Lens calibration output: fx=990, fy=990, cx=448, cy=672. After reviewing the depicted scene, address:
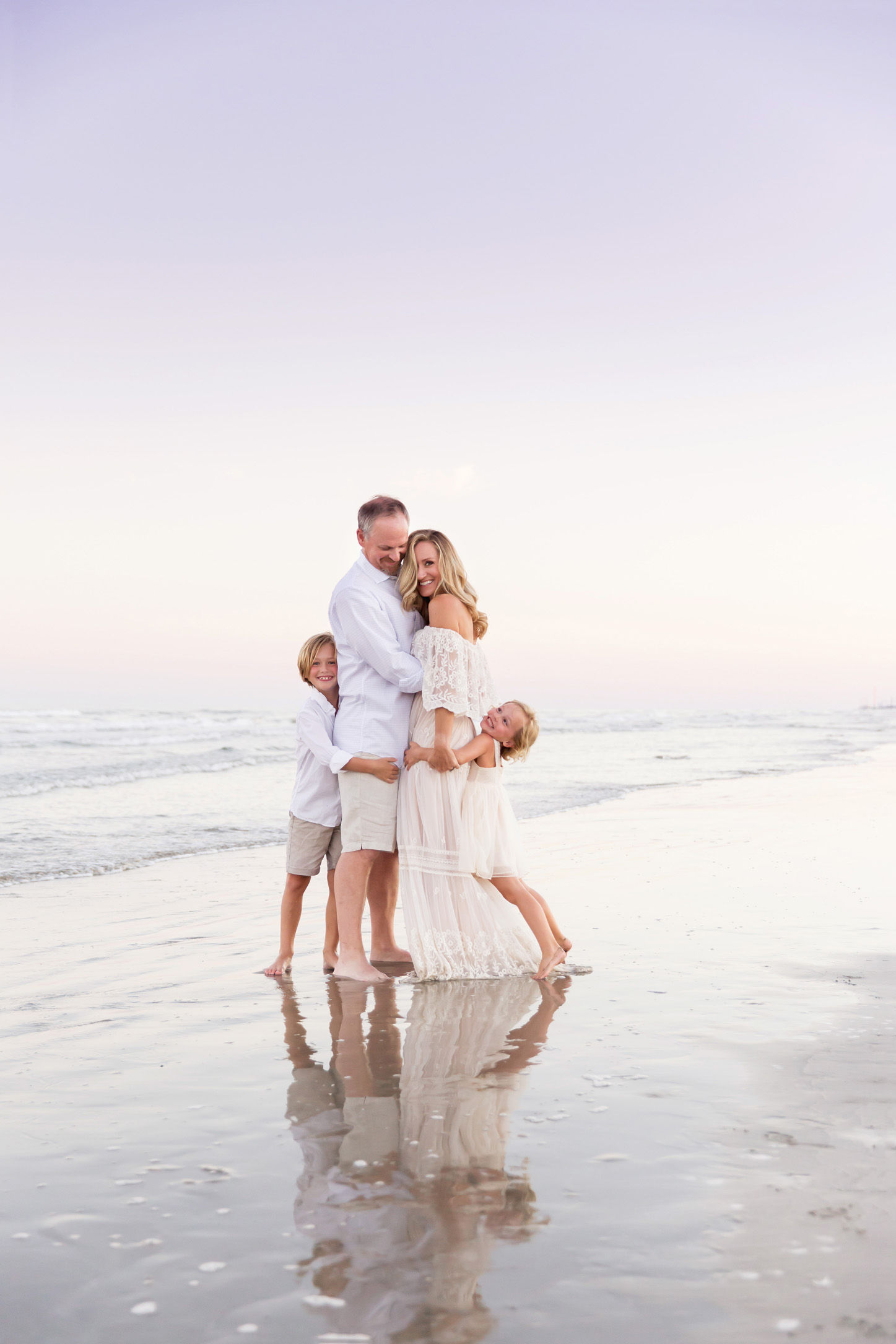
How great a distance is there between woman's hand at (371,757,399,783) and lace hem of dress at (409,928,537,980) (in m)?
0.71

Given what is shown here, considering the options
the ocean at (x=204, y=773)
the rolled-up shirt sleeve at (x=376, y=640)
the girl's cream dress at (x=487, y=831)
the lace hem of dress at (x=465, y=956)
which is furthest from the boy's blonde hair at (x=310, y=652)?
the ocean at (x=204, y=773)

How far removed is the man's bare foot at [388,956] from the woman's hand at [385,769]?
3.27 ft

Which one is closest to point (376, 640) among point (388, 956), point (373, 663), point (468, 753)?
point (373, 663)

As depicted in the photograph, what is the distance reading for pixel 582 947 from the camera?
5.04 m

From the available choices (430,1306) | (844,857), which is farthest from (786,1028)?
(844,857)

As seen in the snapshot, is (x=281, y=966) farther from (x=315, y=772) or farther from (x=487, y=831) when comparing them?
(x=487, y=831)

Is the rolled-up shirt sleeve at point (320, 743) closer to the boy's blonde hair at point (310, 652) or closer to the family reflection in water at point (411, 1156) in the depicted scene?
the boy's blonde hair at point (310, 652)

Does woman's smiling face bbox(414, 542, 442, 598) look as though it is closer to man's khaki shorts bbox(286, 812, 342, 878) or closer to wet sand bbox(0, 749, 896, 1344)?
man's khaki shorts bbox(286, 812, 342, 878)

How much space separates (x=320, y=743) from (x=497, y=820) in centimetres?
90

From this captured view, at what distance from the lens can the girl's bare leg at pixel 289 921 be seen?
4.69 metres

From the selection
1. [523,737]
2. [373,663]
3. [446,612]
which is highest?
[446,612]

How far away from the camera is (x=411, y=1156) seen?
2559 millimetres

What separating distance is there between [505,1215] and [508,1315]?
0.37 metres

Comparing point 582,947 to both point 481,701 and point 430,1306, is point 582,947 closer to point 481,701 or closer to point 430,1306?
point 481,701
